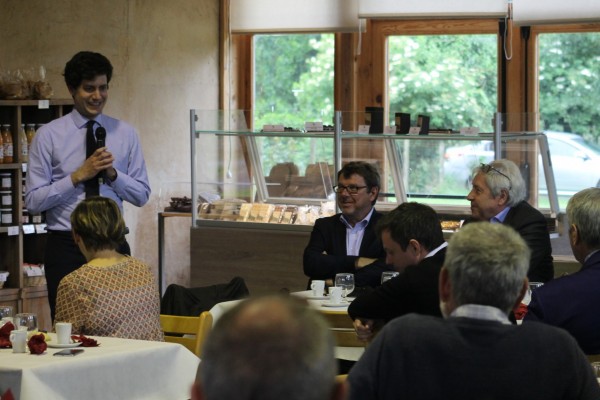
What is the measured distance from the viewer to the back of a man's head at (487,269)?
7.77ft

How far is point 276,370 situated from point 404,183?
5.78 metres

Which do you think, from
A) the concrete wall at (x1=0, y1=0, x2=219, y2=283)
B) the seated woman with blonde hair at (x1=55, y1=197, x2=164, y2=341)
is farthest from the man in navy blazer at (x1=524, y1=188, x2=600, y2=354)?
the concrete wall at (x1=0, y1=0, x2=219, y2=283)

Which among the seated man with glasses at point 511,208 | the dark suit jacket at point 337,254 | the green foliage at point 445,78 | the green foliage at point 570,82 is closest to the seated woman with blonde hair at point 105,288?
the dark suit jacket at point 337,254

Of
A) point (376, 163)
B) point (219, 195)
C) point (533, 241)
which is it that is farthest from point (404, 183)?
point (533, 241)

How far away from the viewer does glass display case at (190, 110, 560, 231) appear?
666 centimetres

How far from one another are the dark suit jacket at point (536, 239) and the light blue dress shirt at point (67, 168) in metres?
1.85

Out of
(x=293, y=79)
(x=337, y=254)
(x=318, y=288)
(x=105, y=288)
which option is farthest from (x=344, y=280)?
(x=293, y=79)

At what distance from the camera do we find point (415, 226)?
12.4 feet

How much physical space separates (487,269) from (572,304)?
1.11m

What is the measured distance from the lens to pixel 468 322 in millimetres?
2346

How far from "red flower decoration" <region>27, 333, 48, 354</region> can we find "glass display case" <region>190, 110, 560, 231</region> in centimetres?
338

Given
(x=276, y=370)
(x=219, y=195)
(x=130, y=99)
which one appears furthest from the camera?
(x=130, y=99)

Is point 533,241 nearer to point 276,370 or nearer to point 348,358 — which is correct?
point 348,358

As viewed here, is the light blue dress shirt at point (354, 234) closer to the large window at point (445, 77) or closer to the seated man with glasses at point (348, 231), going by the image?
the seated man with glasses at point (348, 231)
